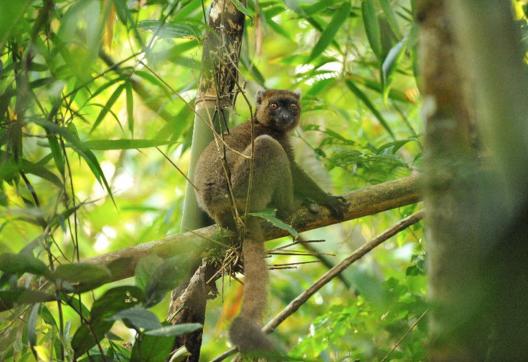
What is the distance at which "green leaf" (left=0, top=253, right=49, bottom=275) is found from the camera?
252 cm

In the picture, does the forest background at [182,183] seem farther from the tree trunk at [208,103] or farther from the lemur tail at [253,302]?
the lemur tail at [253,302]

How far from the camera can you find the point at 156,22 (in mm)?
4172

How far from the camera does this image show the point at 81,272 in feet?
8.24

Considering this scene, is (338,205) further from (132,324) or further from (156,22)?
(132,324)

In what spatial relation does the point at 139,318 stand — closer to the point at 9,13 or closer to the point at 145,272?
the point at 145,272

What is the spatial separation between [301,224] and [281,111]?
2.06 metres

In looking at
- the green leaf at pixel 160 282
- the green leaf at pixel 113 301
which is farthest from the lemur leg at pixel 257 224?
the green leaf at pixel 113 301

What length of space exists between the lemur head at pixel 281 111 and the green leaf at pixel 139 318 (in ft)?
13.5

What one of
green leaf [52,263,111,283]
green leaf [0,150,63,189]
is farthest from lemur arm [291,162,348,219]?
green leaf [52,263,111,283]

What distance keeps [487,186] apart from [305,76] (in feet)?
14.3

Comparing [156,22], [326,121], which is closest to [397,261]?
[326,121]

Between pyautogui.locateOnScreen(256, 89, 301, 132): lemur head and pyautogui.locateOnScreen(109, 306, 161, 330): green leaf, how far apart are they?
4102 millimetres

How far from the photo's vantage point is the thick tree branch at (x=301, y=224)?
151 inches

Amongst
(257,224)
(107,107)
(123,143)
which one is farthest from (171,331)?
(107,107)
